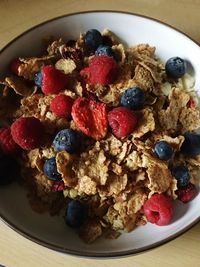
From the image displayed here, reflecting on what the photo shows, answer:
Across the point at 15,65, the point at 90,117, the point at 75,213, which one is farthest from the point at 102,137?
the point at 15,65

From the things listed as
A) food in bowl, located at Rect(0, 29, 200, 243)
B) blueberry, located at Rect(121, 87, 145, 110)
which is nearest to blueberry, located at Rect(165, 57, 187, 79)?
food in bowl, located at Rect(0, 29, 200, 243)

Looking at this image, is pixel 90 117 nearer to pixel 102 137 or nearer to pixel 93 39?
pixel 102 137

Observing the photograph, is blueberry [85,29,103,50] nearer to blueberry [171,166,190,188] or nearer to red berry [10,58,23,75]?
red berry [10,58,23,75]

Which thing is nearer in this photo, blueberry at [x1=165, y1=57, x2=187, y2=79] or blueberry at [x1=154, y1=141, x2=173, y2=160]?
blueberry at [x1=154, y1=141, x2=173, y2=160]

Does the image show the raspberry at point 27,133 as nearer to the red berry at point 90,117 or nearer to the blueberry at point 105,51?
the red berry at point 90,117

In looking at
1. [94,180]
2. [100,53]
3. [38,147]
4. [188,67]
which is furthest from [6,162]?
[188,67]

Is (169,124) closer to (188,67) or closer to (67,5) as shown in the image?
(188,67)
